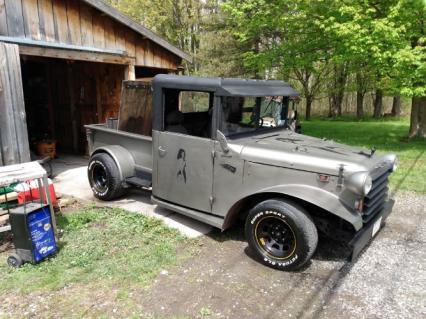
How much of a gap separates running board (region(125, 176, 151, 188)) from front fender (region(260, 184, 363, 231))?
2.44m

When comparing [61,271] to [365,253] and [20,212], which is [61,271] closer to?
[20,212]

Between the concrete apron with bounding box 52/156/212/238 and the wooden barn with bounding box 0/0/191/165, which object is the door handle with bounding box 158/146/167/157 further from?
the wooden barn with bounding box 0/0/191/165

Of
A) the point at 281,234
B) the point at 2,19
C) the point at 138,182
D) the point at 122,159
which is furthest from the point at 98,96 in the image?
the point at 281,234

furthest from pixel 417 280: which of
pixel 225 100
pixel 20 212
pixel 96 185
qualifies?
pixel 96 185

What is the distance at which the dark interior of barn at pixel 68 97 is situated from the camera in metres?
9.31

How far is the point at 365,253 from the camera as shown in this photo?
4387 mm

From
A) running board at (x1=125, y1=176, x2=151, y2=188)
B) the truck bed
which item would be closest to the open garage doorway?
the truck bed

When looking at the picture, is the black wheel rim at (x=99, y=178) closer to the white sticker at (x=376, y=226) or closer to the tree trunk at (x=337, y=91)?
the white sticker at (x=376, y=226)

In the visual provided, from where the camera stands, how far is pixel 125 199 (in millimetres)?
6227

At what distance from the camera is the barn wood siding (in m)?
6.13

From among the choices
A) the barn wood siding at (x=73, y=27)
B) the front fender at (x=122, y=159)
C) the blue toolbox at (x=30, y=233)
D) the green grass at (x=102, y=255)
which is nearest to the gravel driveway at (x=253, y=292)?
the green grass at (x=102, y=255)

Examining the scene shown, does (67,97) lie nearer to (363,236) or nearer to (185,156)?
(185,156)

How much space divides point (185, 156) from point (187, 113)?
795 mm

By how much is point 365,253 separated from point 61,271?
12.3ft
